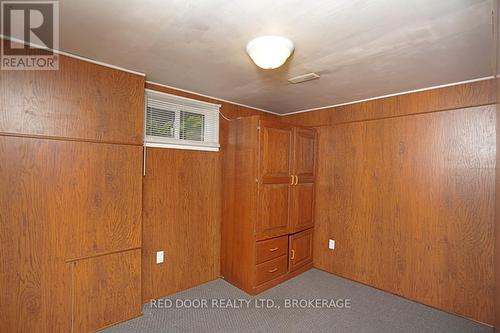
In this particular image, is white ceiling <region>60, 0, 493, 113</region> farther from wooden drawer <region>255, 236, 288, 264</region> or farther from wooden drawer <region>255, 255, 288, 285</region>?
wooden drawer <region>255, 255, 288, 285</region>

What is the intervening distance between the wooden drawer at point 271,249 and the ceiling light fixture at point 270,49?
1.94 metres

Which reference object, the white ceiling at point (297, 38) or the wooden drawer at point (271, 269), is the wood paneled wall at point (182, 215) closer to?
the wooden drawer at point (271, 269)

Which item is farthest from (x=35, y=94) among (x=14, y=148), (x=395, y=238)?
(x=395, y=238)

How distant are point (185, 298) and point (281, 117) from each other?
2.92 m

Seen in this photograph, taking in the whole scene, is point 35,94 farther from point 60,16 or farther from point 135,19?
point 135,19

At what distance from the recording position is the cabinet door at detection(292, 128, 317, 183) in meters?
3.18

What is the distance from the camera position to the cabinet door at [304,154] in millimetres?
3180

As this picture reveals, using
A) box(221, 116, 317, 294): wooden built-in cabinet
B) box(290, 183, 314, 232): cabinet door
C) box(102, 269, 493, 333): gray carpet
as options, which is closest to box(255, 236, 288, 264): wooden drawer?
box(221, 116, 317, 294): wooden built-in cabinet

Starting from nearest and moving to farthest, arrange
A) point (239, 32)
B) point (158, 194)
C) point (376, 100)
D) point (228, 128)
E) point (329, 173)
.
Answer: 1. point (239, 32)
2. point (158, 194)
3. point (376, 100)
4. point (228, 128)
5. point (329, 173)

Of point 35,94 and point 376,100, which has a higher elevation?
point 376,100

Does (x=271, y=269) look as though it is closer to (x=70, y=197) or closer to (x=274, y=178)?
(x=274, y=178)

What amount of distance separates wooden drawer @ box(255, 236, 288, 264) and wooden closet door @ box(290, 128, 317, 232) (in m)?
0.25

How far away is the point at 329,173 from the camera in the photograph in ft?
11.3

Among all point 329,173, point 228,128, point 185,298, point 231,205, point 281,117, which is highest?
point 281,117
